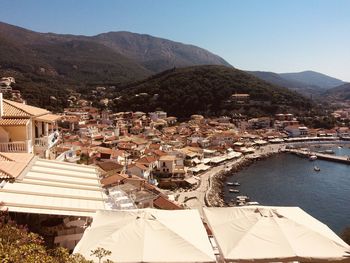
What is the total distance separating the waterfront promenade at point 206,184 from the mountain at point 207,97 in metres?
31.9

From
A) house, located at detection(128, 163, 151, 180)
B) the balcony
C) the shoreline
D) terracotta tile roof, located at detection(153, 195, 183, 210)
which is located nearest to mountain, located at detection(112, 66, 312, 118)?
the shoreline

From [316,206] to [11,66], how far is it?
12782 centimetres

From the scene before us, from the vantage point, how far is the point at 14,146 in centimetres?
1158

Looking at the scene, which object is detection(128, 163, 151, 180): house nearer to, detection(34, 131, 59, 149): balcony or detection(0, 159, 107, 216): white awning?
detection(34, 131, 59, 149): balcony

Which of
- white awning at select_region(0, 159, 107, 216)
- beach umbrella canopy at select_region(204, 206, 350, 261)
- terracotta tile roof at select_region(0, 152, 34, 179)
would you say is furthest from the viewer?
terracotta tile roof at select_region(0, 152, 34, 179)

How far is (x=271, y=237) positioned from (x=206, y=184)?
33.2m

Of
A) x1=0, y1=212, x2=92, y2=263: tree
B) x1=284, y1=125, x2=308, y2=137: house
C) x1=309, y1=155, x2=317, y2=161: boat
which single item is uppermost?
x1=0, y1=212, x2=92, y2=263: tree

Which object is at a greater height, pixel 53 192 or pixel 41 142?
pixel 53 192

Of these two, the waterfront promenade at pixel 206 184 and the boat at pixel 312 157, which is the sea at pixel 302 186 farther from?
the waterfront promenade at pixel 206 184

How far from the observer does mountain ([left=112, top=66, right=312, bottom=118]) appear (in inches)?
3890

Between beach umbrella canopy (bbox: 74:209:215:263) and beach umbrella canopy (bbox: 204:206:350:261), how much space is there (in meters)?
0.49

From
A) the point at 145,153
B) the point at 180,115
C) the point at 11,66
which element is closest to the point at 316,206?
the point at 145,153

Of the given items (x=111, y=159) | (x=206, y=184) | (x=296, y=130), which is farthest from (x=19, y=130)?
(x=296, y=130)

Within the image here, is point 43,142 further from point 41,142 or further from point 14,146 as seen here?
Answer: point 14,146
